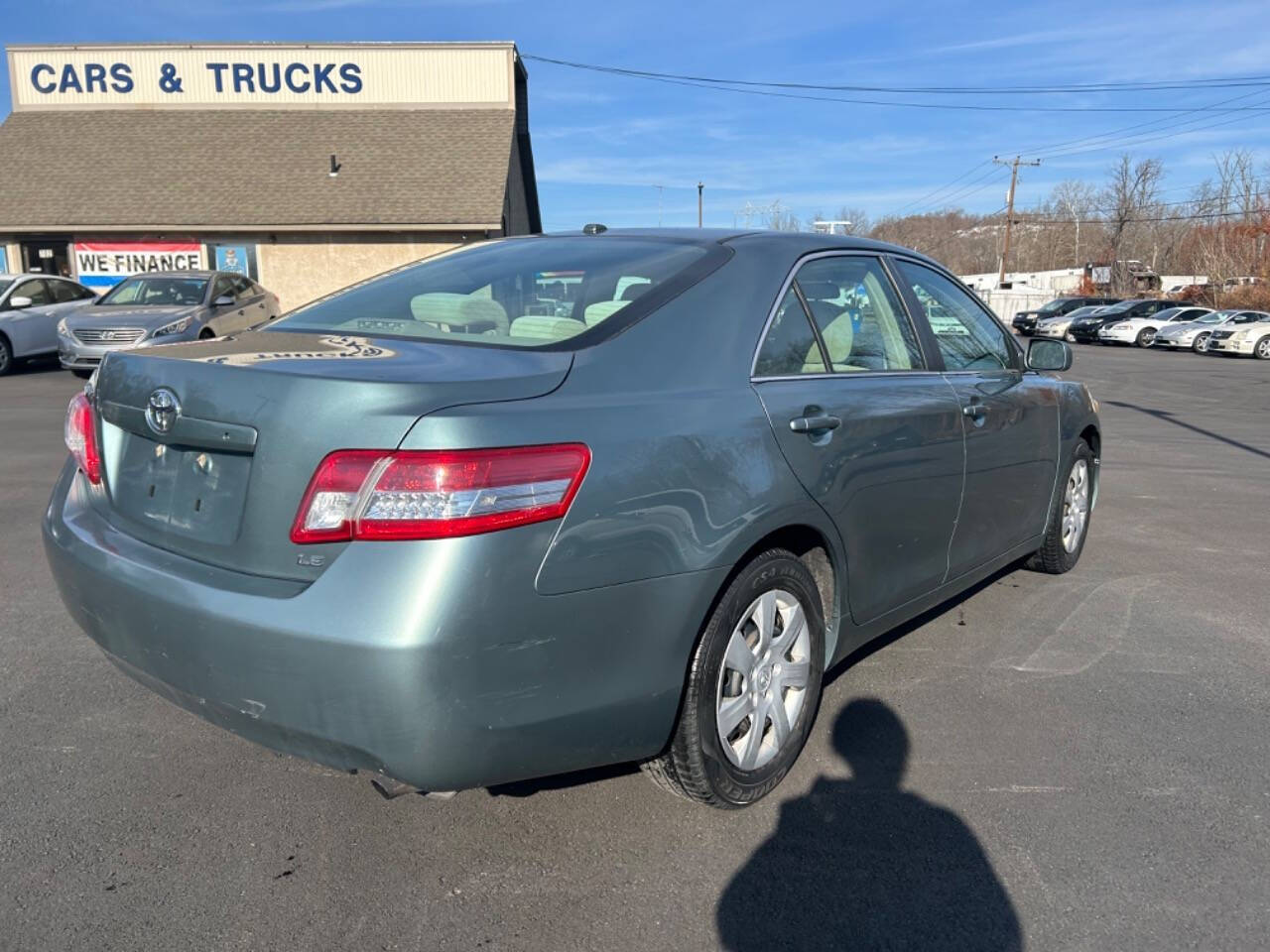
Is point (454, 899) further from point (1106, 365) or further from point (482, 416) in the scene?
point (1106, 365)

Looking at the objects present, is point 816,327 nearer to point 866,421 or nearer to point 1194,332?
point 866,421

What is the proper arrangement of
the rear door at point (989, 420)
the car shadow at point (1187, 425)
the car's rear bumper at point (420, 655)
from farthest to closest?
the car shadow at point (1187, 425)
the rear door at point (989, 420)
the car's rear bumper at point (420, 655)

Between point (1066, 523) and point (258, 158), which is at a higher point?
point (258, 158)

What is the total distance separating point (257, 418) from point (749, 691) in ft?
5.04

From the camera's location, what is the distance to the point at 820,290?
11.1 feet

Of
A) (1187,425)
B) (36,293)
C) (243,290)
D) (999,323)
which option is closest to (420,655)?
(999,323)

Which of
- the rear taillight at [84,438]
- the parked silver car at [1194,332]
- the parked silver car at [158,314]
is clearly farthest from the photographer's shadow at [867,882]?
the parked silver car at [1194,332]

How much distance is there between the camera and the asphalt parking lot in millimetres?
2434

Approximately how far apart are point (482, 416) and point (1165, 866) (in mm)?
2206

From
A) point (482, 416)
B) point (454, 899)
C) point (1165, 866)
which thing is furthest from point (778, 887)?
point (482, 416)

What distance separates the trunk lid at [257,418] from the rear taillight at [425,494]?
4cm

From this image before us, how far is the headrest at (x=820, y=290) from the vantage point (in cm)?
330

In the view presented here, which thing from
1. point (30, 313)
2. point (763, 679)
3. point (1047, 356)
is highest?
point (1047, 356)

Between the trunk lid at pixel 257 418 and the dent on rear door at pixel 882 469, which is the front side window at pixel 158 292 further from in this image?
the dent on rear door at pixel 882 469
